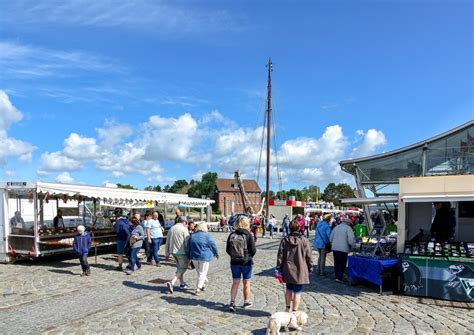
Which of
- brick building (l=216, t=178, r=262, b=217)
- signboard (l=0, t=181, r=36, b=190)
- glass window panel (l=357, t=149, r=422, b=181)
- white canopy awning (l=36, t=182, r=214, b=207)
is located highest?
glass window panel (l=357, t=149, r=422, b=181)

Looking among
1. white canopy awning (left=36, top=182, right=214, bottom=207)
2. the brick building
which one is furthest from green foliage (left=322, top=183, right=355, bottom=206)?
white canopy awning (left=36, top=182, right=214, bottom=207)

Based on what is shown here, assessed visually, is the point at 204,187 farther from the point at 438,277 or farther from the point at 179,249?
the point at 438,277

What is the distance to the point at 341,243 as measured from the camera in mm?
10094

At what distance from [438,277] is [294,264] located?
351cm

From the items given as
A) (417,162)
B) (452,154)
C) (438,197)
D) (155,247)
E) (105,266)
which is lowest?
(105,266)

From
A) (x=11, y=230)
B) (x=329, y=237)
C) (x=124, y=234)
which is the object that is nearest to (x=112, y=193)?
(x=11, y=230)

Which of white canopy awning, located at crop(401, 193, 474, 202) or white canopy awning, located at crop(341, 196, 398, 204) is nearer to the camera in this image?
white canopy awning, located at crop(401, 193, 474, 202)

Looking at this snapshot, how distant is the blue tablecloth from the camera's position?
28.8 feet

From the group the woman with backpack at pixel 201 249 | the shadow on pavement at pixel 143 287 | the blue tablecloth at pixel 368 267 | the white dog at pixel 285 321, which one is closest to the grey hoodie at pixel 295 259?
the white dog at pixel 285 321

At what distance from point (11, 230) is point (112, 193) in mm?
3930

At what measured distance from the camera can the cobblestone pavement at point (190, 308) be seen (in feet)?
20.9

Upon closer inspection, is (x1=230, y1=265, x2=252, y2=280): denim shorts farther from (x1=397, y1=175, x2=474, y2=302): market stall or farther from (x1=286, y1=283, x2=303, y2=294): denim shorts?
(x1=397, y1=175, x2=474, y2=302): market stall

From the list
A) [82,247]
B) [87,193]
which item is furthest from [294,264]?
[87,193]

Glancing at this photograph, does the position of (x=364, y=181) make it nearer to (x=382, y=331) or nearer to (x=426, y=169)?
(x=426, y=169)
